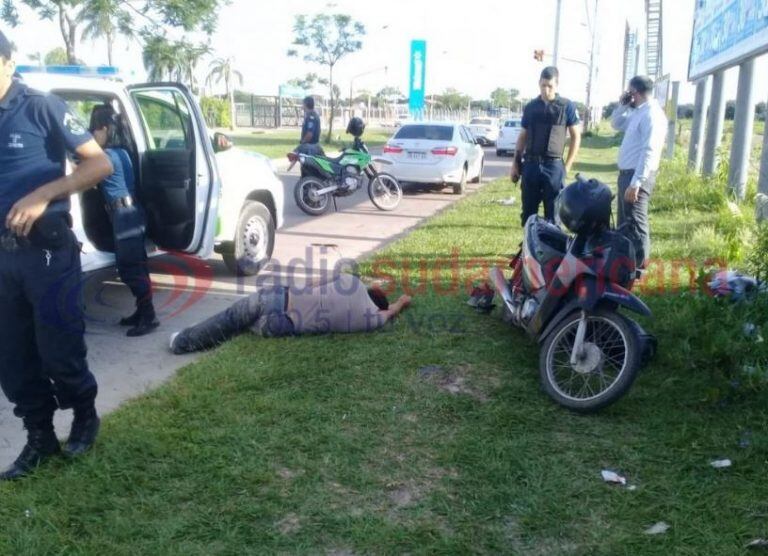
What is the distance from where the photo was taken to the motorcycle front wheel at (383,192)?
1209 cm

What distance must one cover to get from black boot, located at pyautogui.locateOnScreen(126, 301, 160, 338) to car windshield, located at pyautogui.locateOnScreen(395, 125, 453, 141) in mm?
9845

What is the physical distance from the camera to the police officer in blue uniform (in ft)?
16.9

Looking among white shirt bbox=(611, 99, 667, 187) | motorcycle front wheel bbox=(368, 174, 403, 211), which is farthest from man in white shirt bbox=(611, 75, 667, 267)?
motorcycle front wheel bbox=(368, 174, 403, 211)

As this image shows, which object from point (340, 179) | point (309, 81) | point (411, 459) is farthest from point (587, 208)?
point (309, 81)

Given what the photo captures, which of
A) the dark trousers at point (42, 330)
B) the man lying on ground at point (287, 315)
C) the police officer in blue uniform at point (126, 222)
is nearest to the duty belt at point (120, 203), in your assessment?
the police officer in blue uniform at point (126, 222)

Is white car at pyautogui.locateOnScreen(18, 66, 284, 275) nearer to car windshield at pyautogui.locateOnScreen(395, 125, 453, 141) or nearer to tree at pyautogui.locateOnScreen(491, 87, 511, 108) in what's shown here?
car windshield at pyautogui.locateOnScreen(395, 125, 453, 141)

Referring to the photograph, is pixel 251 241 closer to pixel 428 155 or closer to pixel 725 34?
pixel 725 34

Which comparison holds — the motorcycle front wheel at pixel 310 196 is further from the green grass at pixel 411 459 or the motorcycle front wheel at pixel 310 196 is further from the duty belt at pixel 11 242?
the duty belt at pixel 11 242

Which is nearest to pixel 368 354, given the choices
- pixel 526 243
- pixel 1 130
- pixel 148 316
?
pixel 526 243

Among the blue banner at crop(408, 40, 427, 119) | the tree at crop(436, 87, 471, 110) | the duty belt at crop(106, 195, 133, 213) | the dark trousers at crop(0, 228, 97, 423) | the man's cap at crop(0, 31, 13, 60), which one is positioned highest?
the tree at crop(436, 87, 471, 110)

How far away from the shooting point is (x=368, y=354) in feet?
15.6

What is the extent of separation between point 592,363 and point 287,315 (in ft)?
6.90

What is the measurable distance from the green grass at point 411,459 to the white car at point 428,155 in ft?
30.9

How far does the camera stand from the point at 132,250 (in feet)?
17.3
